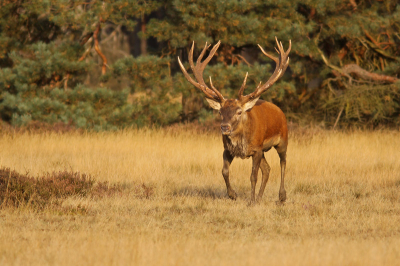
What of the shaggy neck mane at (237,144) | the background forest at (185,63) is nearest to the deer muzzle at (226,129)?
the shaggy neck mane at (237,144)

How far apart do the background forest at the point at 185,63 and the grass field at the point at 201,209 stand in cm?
243

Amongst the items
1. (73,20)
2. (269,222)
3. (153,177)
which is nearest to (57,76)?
(73,20)

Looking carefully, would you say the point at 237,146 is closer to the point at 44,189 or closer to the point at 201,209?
the point at 201,209

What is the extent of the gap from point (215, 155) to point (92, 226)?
5.61 metres

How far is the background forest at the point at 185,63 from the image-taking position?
1603 centimetres

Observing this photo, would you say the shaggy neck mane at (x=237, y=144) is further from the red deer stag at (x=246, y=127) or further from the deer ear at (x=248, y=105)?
the deer ear at (x=248, y=105)

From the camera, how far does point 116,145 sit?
1317 centimetres

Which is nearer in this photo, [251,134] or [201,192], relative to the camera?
[251,134]

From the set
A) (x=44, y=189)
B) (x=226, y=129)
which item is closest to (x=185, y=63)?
(x=44, y=189)

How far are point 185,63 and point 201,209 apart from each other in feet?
31.9

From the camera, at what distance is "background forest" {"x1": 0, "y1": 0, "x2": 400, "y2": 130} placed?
52.6 feet

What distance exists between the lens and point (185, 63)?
674 inches

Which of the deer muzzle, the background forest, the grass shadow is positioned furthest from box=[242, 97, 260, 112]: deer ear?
the background forest

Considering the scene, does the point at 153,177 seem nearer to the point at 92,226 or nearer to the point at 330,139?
the point at 92,226
